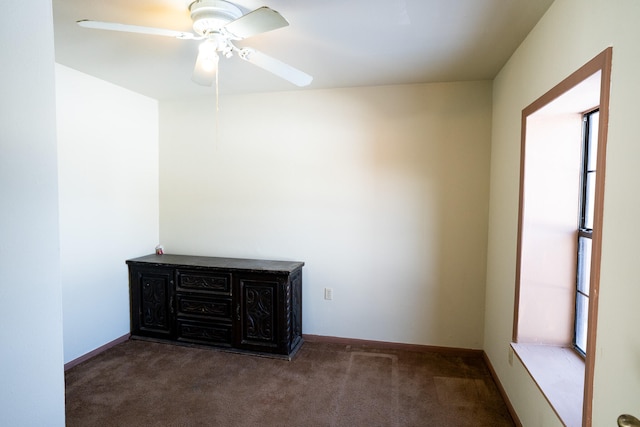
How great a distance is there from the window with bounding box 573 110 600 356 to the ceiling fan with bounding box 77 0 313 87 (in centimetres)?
169

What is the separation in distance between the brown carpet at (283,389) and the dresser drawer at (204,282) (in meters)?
0.56

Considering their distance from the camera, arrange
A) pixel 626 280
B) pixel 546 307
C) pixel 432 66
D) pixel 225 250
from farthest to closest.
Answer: pixel 225 250, pixel 432 66, pixel 546 307, pixel 626 280

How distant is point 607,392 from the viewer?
124 cm

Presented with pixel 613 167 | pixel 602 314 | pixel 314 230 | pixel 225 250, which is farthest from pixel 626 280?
pixel 225 250

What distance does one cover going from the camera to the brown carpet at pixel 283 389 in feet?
7.48

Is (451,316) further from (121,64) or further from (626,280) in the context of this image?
(121,64)

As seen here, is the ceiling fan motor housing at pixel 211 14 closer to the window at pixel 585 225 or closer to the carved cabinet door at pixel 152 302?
the window at pixel 585 225

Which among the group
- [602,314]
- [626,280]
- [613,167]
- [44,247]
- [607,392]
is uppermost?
Result: [613,167]

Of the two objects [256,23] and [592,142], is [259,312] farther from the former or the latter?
[592,142]

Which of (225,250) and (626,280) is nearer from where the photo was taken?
(626,280)

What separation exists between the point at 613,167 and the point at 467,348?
240 cm

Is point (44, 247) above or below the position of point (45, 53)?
below

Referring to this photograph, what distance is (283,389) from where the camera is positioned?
2.62m

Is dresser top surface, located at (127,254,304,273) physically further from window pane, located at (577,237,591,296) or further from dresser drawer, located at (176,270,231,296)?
window pane, located at (577,237,591,296)
